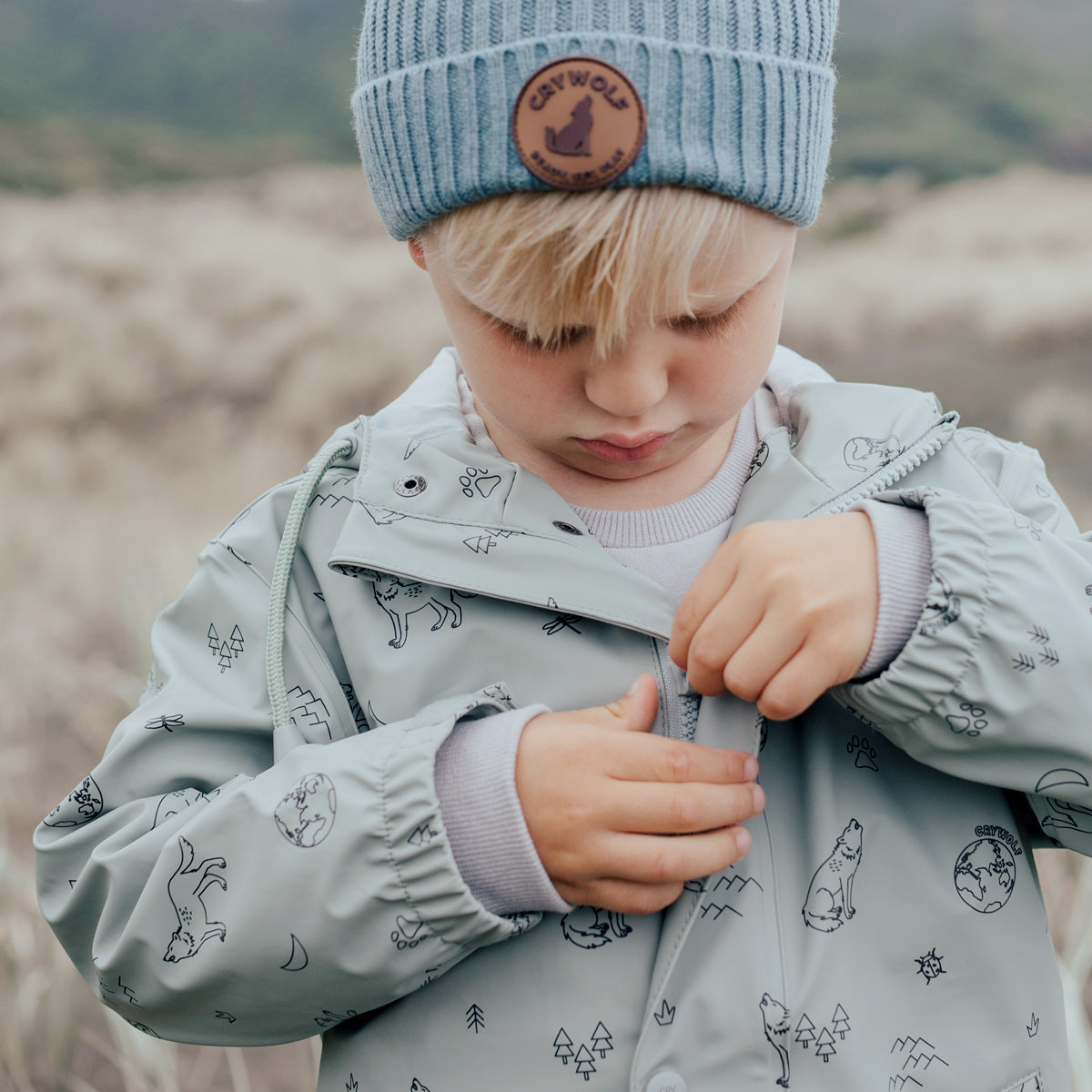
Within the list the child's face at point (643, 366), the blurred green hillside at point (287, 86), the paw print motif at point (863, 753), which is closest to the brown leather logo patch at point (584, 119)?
the child's face at point (643, 366)

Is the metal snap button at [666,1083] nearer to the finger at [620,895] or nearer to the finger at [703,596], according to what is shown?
the finger at [620,895]

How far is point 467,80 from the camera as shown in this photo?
85 cm

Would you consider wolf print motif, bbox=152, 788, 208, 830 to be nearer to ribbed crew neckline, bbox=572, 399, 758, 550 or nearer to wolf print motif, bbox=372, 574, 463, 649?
wolf print motif, bbox=372, 574, 463, 649

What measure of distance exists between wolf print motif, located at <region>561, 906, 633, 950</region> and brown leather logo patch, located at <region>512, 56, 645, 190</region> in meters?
0.64

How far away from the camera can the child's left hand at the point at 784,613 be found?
85cm

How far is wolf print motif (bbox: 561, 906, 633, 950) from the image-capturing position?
969mm

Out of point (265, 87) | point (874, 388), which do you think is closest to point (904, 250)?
point (265, 87)

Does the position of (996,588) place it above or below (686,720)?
above

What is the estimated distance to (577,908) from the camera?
3.21 ft

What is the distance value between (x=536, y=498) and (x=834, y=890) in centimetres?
46

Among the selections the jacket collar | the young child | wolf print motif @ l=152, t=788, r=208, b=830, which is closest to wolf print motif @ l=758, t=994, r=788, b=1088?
the young child

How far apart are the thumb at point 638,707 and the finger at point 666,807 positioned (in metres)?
0.06

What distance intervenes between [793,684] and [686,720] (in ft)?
0.62

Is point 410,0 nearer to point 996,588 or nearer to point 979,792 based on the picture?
point 996,588
